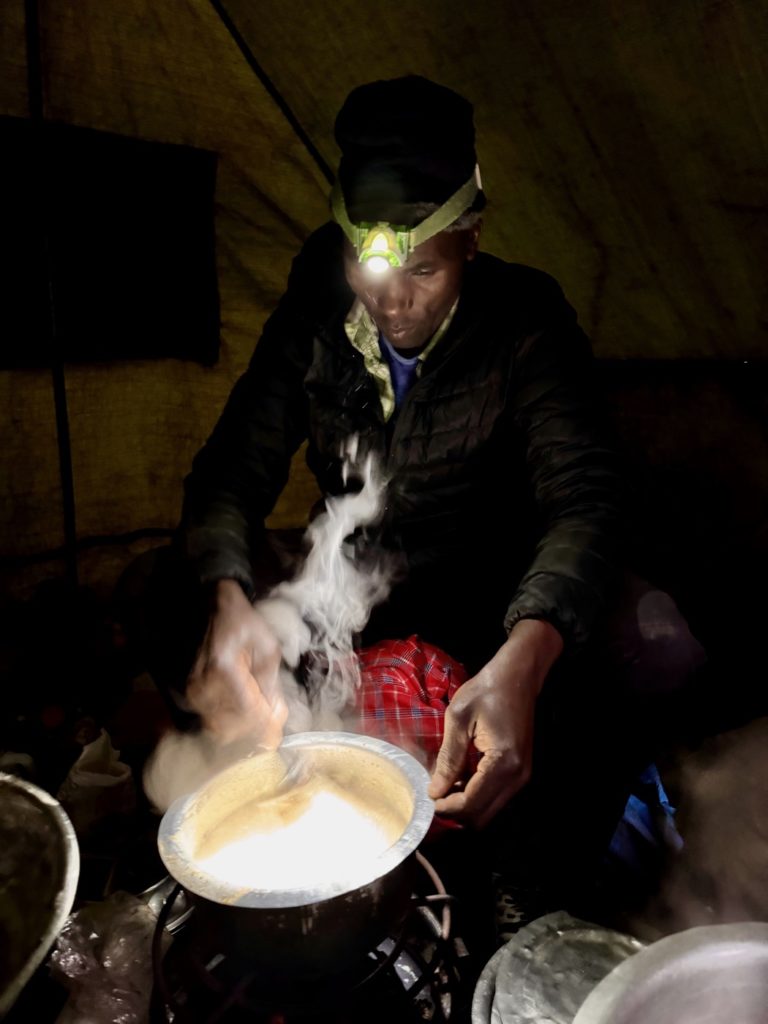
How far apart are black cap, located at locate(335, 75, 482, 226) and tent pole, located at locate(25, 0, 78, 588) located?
153 cm

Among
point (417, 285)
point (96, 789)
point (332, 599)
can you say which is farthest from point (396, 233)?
point (96, 789)

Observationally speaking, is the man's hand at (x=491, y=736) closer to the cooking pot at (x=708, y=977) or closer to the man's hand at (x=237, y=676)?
the man's hand at (x=237, y=676)

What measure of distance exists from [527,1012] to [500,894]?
659 millimetres

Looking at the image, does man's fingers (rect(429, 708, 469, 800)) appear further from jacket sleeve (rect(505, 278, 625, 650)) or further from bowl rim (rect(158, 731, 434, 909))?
jacket sleeve (rect(505, 278, 625, 650))

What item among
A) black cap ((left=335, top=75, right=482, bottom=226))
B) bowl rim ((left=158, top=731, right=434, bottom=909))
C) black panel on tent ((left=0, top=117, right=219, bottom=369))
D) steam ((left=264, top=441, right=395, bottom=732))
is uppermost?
black cap ((left=335, top=75, right=482, bottom=226))

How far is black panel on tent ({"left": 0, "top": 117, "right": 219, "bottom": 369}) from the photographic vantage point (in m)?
3.48

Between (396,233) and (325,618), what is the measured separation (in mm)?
1496

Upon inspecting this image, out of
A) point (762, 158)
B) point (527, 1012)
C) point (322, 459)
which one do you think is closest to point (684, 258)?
point (762, 158)

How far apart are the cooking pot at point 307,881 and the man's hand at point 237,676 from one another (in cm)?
A: 16

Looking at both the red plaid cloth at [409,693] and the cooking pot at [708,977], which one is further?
the red plaid cloth at [409,693]

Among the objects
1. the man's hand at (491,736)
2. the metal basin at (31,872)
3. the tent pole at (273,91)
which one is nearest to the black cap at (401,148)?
the tent pole at (273,91)

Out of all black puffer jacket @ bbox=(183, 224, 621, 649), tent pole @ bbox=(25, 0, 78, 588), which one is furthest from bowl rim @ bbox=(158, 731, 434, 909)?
tent pole @ bbox=(25, 0, 78, 588)

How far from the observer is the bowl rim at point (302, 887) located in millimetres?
1587

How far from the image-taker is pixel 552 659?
94.6 inches
